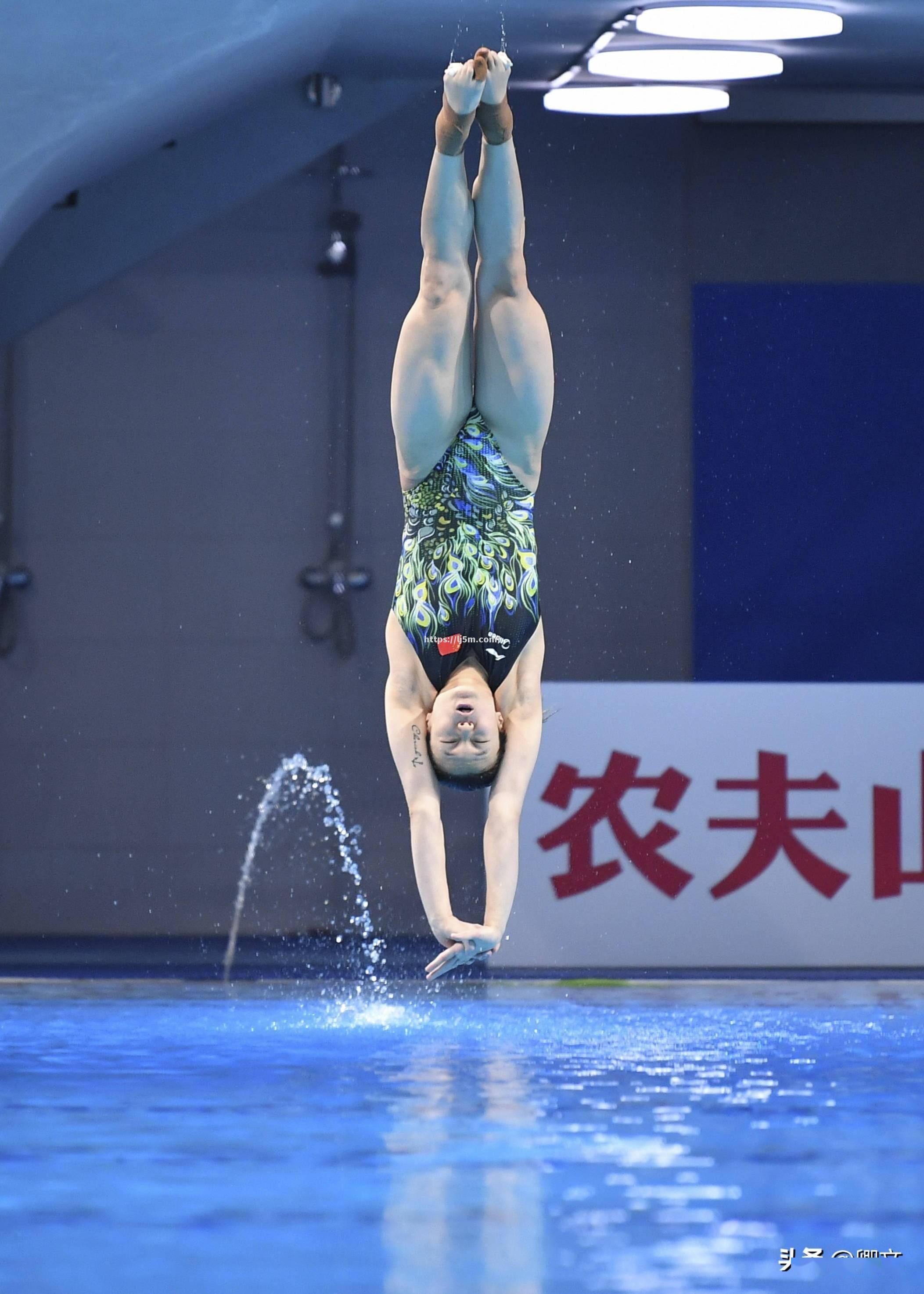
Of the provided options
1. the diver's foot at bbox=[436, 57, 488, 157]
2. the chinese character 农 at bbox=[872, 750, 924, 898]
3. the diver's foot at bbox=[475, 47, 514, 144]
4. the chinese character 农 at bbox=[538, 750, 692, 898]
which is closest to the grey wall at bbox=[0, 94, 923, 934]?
the chinese character 农 at bbox=[538, 750, 692, 898]

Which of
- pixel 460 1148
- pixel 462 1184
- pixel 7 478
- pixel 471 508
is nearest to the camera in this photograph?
pixel 462 1184

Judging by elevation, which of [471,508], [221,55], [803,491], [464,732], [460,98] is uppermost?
[221,55]

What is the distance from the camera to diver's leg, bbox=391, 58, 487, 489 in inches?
208

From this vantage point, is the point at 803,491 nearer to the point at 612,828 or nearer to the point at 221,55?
the point at 612,828

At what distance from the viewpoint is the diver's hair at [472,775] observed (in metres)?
5.16

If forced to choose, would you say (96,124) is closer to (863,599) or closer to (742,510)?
(742,510)

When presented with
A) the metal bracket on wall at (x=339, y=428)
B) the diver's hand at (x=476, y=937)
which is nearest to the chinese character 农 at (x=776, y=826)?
the metal bracket on wall at (x=339, y=428)

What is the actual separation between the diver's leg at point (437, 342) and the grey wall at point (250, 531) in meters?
3.93

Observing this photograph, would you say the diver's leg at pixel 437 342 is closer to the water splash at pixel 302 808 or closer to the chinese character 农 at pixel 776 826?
the chinese character 农 at pixel 776 826

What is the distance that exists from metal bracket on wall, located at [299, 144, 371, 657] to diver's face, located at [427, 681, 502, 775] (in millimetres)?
4312

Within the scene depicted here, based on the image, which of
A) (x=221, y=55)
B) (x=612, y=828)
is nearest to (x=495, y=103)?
(x=221, y=55)

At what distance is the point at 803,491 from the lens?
9391 mm

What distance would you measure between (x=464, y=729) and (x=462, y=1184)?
1.63 metres

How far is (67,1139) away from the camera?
13.5 ft
